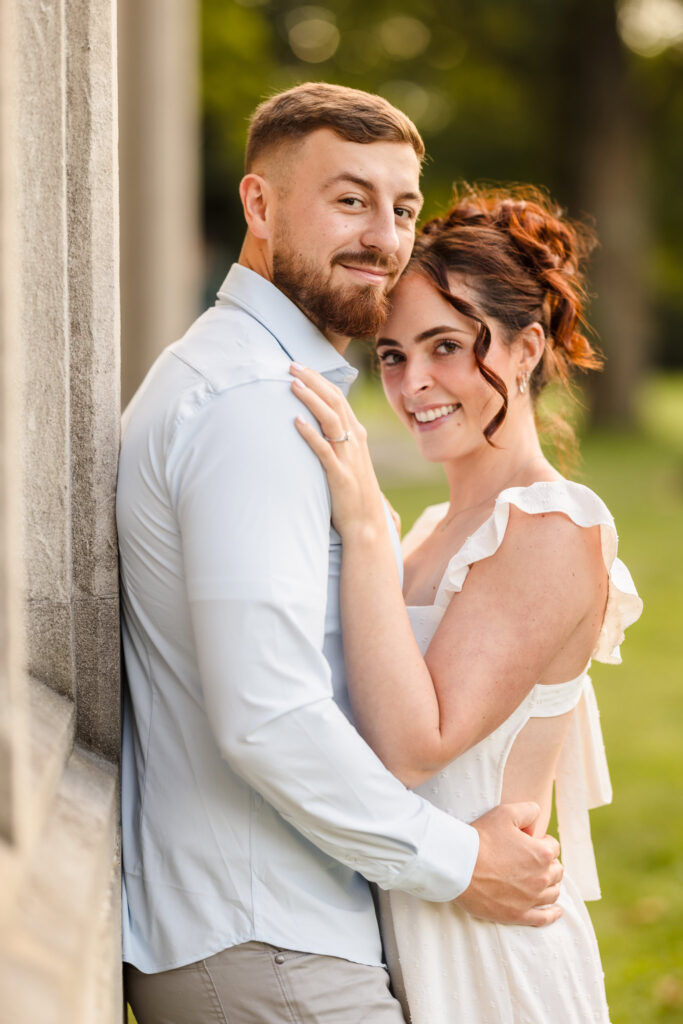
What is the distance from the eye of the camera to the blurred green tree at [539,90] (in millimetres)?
20859

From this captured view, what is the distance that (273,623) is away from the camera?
1.72 metres

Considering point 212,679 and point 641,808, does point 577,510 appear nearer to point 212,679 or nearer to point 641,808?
point 212,679

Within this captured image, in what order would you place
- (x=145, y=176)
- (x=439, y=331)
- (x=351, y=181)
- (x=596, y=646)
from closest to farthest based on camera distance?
1. (x=351, y=181)
2. (x=596, y=646)
3. (x=439, y=331)
4. (x=145, y=176)

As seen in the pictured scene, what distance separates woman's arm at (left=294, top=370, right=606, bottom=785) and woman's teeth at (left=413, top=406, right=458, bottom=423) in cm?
43

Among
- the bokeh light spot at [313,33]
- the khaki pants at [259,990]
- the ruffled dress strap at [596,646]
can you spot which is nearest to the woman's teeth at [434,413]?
the ruffled dress strap at [596,646]

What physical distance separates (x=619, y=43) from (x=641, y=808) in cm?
1857

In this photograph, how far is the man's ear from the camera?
7.13ft

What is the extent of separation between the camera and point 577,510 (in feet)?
7.38

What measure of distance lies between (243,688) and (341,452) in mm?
430

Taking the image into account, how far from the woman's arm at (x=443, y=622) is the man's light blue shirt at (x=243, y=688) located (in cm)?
6

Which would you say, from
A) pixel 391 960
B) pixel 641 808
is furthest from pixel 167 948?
pixel 641 808

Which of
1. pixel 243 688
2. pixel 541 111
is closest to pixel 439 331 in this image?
pixel 243 688

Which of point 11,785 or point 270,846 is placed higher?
point 11,785

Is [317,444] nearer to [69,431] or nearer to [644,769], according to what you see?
[69,431]
